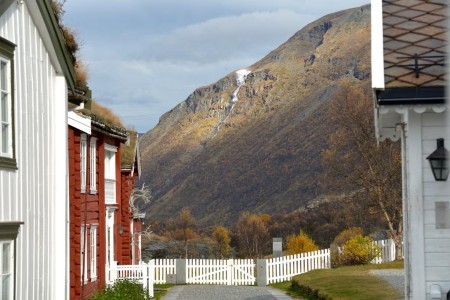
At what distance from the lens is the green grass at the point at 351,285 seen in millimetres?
23766

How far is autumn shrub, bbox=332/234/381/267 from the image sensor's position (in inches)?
1580

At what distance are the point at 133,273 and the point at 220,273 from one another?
1170 centimetres

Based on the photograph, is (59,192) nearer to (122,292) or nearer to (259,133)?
(122,292)

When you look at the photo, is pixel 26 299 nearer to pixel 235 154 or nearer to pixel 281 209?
pixel 281 209

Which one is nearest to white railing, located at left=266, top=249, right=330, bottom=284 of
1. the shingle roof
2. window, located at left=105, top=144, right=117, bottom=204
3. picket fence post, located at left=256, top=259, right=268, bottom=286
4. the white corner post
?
picket fence post, located at left=256, top=259, right=268, bottom=286

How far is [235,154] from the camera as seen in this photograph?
526 feet

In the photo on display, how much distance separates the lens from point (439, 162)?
12375mm

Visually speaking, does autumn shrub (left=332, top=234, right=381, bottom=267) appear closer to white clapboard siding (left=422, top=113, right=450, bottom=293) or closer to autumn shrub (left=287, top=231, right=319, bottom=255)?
autumn shrub (left=287, top=231, right=319, bottom=255)

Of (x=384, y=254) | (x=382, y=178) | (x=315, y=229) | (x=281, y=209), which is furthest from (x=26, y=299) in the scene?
(x=281, y=209)

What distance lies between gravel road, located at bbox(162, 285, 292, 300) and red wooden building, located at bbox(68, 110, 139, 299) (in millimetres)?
2376

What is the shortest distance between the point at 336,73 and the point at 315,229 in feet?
321

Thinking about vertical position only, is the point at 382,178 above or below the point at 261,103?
below

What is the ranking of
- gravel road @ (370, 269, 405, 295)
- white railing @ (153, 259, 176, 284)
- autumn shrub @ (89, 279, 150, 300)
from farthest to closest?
white railing @ (153, 259, 176, 284) → gravel road @ (370, 269, 405, 295) → autumn shrub @ (89, 279, 150, 300)

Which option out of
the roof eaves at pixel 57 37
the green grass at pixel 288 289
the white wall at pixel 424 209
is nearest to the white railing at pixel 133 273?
the green grass at pixel 288 289
